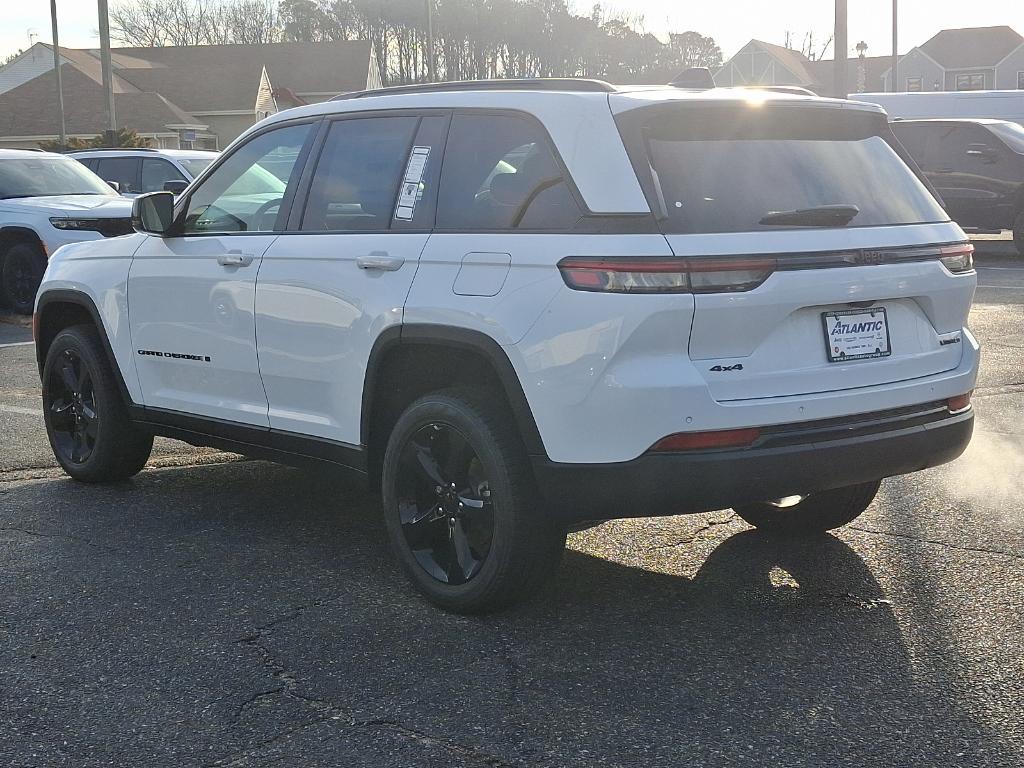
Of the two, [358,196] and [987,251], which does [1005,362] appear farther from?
[987,251]

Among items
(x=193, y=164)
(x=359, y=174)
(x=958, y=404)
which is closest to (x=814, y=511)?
(x=958, y=404)

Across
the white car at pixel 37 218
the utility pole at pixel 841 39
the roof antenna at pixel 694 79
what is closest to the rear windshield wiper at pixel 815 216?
the roof antenna at pixel 694 79

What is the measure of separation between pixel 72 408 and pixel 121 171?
1244 cm

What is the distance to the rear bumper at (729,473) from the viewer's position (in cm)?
400

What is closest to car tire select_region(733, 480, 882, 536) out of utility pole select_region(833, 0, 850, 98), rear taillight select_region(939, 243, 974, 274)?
rear taillight select_region(939, 243, 974, 274)

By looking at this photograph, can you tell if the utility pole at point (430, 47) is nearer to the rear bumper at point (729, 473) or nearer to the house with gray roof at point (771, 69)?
the rear bumper at point (729, 473)

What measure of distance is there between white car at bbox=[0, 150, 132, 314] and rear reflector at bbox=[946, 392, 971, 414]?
10.1 meters

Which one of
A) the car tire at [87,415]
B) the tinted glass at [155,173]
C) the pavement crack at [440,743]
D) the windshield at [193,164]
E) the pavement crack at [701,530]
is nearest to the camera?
the pavement crack at [440,743]

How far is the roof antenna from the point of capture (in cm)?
496

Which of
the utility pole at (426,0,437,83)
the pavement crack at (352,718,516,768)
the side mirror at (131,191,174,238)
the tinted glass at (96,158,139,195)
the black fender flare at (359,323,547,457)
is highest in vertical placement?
the utility pole at (426,0,437,83)

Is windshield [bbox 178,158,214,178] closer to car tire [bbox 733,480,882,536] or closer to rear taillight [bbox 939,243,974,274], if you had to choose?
car tire [bbox 733,480,882,536]

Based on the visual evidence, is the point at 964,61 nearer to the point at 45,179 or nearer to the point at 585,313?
the point at 45,179

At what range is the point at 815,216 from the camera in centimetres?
420

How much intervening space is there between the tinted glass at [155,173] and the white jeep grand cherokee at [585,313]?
13.3 meters
